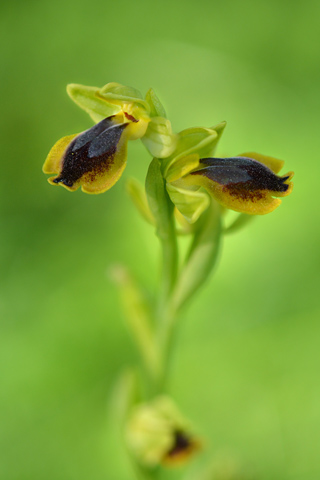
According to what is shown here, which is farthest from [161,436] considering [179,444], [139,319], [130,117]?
[130,117]

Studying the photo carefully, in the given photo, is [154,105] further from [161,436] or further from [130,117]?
[161,436]

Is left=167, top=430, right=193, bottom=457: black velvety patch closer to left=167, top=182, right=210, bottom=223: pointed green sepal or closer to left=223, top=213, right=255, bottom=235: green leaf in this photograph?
left=223, top=213, right=255, bottom=235: green leaf

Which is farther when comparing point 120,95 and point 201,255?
point 201,255

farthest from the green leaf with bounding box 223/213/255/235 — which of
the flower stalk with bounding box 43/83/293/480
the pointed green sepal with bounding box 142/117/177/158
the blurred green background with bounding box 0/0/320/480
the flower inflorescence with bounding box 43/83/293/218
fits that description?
the blurred green background with bounding box 0/0/320/480

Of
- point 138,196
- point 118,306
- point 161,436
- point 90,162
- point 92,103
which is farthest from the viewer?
point 118,306

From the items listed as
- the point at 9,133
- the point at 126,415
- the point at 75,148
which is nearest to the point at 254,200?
the point at 75,148

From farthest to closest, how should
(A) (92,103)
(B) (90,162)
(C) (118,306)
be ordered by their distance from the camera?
(C) (118,306)
(A) (92,103)
(B) (90,162)
